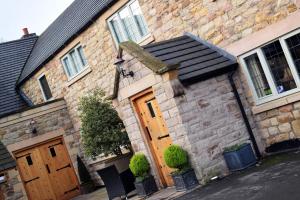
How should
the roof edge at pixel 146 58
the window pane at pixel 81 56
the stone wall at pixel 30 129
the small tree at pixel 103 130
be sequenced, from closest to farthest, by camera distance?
the roof edge at pixel 146 58
the small tree at pixel 103 130
the stone wall at pixel 30 129
the window pane at pixel 81 56

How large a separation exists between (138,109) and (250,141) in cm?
287

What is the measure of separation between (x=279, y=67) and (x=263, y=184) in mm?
3205

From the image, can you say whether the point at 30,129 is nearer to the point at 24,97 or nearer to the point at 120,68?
the point at 24,97

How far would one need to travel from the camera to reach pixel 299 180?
247 inches

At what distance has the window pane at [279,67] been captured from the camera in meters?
8.79

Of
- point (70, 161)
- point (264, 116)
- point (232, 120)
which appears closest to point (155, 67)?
point (232, 120)

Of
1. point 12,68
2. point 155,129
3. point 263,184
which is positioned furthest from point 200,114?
point 12,68

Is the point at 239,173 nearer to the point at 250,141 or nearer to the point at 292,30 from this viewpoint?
the point at 250,141

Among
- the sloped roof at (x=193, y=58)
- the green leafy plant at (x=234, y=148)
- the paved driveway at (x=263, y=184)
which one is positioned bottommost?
the paved driveway at (x=263, y=184)

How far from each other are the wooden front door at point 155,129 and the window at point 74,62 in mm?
5388

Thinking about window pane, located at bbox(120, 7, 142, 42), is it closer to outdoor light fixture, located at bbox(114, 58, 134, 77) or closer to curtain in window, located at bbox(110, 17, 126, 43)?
curtain in window, located at bbox(110, 17, 126, 43)

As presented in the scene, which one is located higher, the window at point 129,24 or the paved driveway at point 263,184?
the window at point 129,24

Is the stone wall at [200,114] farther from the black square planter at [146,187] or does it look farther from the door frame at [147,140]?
the black square planter at [146,187]

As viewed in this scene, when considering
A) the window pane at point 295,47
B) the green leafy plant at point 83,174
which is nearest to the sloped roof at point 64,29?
the green leafy plant at point 83,174
